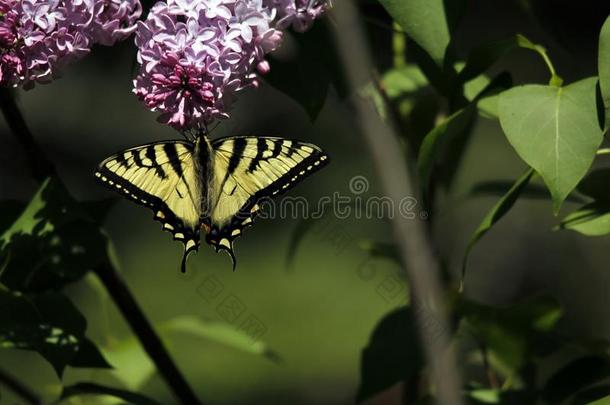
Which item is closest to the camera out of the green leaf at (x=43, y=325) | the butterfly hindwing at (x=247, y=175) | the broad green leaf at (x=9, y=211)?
the green leaf at (x=43, y=325)

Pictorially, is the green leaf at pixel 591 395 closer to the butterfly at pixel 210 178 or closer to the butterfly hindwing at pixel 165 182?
the butterfly at pixel 210 178

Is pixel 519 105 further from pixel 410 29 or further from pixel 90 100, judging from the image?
pixel 90 100

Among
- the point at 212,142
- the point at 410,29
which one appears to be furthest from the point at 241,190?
the point at 410,29

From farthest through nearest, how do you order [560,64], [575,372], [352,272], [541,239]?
[352,272]
[541,239]
[560,64]
[575,372]

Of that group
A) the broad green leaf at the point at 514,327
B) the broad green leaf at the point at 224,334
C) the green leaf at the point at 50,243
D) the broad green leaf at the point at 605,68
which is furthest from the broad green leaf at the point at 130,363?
the broad green leaf at the point at 605,68

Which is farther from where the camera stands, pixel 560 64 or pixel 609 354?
pixel 560 64

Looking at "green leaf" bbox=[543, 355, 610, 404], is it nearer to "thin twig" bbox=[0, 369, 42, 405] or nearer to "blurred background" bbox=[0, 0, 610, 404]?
"thin twig" bbox=[0, 369, 42, 405]
